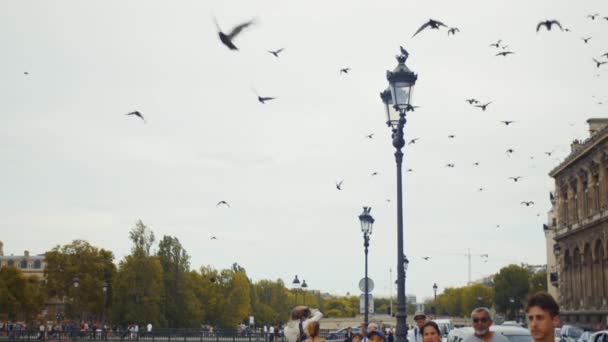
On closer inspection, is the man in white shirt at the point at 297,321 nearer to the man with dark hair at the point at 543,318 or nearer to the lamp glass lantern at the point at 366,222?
the man with dark hair at the point at 543,318

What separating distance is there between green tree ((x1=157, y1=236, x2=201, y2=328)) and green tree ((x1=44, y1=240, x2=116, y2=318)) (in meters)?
7.38

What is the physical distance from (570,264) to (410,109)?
201 ft

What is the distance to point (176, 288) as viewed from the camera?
85.9m

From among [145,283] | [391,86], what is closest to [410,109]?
[391,86]

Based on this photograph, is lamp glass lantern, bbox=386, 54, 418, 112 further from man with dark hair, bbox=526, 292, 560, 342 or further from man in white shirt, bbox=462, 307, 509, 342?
man with dark hair, bbox=526, 292, 560, 342

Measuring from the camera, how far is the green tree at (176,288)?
85.2 metres

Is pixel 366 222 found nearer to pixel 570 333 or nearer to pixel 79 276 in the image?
pixel 570 333

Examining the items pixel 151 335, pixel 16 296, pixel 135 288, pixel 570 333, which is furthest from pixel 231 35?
pixel 16 296

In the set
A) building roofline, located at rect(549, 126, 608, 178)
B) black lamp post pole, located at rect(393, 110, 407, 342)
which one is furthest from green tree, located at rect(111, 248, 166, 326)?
black lamp post pole, located at rect(393, 110, 407, 342)

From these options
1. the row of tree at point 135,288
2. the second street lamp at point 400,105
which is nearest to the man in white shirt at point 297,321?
the second street lamp at point 400,105

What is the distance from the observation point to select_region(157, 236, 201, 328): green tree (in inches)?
3356

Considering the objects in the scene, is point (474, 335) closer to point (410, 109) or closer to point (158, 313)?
point (410, 109)

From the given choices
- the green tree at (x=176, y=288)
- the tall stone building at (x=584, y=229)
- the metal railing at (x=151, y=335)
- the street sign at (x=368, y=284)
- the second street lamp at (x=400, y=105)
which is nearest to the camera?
the second street lamp at (x=400, y=105)

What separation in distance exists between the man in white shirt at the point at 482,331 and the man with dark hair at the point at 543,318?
2.06 meters
